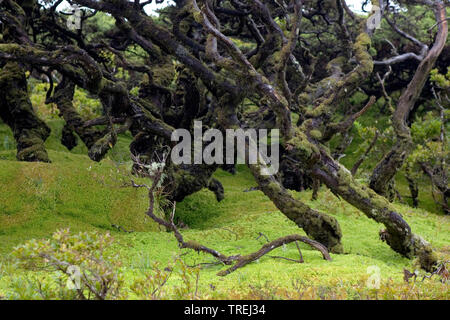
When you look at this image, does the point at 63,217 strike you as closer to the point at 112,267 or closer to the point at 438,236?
the point at 112,267

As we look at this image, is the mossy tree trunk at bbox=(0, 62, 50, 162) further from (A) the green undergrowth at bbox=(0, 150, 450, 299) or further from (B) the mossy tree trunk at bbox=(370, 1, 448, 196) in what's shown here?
(B) the mossy tree trunk at bbox=(370, 1, 448, 196)

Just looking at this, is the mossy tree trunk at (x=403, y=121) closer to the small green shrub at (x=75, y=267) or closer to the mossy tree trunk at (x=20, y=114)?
the mossy tree trunk at (x=20, y=114)

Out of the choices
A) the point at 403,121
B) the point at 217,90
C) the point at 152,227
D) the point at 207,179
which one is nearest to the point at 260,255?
the point at 152,227

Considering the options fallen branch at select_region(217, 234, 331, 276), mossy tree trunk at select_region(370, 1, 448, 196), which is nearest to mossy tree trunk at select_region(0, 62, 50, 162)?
fallen branch at select_region(217, 234, 331, 276)

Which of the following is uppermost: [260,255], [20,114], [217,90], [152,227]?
[217,90]

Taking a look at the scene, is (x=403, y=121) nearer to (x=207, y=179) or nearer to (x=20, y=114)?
(x=207, y=179)

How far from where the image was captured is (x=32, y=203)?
10.1 meters

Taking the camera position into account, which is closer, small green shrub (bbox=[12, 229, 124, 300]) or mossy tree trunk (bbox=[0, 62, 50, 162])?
small green shrub (bbox=[12, 229, 124, 300])

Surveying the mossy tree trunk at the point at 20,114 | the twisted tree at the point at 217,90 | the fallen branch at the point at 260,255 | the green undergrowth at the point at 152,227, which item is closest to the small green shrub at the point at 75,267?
the green undergrowth at the point at 152,227

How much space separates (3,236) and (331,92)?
281 inches

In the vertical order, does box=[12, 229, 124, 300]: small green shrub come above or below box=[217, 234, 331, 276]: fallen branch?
above

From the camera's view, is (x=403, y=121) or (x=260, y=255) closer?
(x=260, y=255)

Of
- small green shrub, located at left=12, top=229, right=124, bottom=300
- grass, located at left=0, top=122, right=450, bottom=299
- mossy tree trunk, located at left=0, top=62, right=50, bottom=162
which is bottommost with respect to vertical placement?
grass, located at left=0, top=122, right=450, bottom=299
